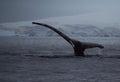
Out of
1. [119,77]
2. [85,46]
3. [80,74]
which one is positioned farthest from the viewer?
[85,46]

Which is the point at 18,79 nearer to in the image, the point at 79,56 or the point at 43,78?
the point at 43,78

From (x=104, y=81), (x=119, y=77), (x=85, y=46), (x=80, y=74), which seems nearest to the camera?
(x=104, y=81)

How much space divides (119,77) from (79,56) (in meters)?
17.2

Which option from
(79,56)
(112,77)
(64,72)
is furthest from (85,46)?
(112,77)

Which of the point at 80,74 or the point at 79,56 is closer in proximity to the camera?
A: the point at 80,74

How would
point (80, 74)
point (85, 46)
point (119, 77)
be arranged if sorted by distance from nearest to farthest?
point (119, 77), point (80, 74), point (85, 46)

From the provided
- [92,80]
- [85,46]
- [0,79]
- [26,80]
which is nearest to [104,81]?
[92,80]

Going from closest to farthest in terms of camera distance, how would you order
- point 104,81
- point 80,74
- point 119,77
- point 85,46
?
point 104,81 → point 119,77 → point 80,74 → point 85,46

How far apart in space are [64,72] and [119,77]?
14.2 feet

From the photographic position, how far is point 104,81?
21391 mm

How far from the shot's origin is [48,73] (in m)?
25.0

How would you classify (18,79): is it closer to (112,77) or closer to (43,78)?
(43,78)

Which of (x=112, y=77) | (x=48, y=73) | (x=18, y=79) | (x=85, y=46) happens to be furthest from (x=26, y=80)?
(x=85, y=46)

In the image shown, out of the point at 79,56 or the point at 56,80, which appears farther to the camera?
the point at 79,56
